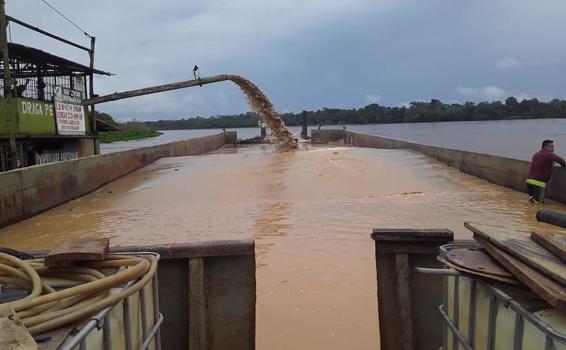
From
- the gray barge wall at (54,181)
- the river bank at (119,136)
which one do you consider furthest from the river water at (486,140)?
the gray barge wall at (54,181)

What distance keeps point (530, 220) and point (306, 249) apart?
15.5ft

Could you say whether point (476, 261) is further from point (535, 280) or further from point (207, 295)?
point (207, 295)

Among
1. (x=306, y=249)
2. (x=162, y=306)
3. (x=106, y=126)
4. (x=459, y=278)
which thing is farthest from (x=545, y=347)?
(x=106, y=126)

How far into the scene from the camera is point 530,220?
9.50m

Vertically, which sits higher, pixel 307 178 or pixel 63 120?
pixel 63 120

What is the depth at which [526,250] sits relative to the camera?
2439mm

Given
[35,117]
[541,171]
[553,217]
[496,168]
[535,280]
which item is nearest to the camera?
[535,280]

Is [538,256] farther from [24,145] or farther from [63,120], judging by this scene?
[63,120]

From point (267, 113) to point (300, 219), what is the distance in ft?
61.8

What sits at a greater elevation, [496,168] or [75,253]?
[75,253]

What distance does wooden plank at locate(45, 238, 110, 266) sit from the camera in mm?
2527

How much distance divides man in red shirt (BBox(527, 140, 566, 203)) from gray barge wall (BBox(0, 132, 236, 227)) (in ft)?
33.7

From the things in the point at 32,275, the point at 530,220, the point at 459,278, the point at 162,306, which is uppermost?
the point at 32,275

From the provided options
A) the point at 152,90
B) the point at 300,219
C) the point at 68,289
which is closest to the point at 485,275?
the point at 68,289
